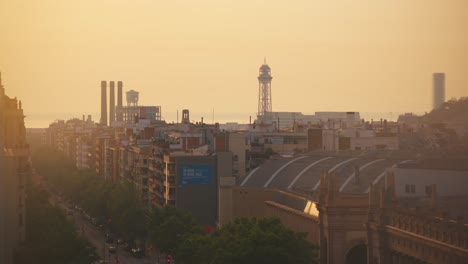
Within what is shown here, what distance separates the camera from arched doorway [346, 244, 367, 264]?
136 feet

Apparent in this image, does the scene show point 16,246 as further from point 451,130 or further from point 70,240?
point 451,130

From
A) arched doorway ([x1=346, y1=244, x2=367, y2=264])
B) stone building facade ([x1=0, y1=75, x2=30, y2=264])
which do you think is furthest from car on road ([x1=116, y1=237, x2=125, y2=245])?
arched doorway ([x1=346, y1=244, x2=367, y2=264])

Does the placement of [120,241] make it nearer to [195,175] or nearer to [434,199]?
[195,175]

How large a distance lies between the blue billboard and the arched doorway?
70.2 ft

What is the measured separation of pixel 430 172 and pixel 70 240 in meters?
14.7

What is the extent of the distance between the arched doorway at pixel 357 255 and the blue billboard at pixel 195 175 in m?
21.4

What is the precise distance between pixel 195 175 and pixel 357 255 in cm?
2261

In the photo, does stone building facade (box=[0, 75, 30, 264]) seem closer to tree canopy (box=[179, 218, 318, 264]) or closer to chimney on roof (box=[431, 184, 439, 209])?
tree canopy (box=[179, 218, 318, 264])

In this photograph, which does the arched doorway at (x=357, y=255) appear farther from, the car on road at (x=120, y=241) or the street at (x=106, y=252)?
the car on road at (x=120, y=241)

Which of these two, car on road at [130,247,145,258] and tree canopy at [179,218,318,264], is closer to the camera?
tree canopy at [179,218,318,264]

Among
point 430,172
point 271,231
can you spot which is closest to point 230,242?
point 271,231

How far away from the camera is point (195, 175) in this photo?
63.2m

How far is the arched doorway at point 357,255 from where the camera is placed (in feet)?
136

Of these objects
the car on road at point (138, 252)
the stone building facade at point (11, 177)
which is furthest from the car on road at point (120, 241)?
the stone building facade at point (11, 177)
